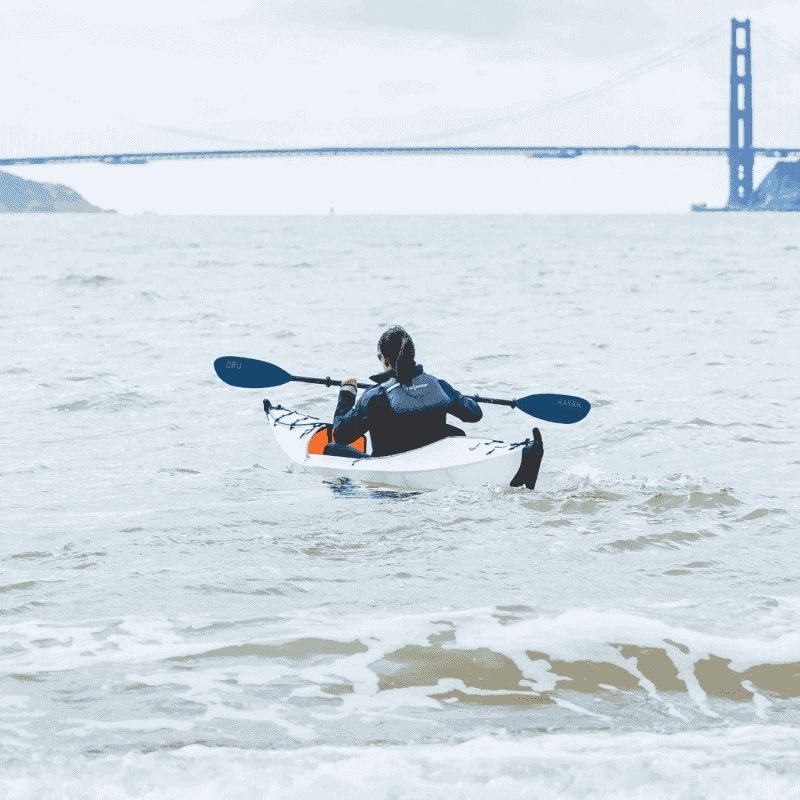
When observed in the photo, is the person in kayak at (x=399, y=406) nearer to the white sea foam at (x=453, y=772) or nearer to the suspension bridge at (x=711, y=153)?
the white sea foam at (x=453, y=772)

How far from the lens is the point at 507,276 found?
89.4ft

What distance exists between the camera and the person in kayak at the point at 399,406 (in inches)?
225

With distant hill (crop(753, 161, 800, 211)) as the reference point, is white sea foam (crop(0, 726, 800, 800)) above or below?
below

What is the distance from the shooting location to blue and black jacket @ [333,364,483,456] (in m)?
5.82

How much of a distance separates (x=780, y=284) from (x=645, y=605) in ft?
65.9

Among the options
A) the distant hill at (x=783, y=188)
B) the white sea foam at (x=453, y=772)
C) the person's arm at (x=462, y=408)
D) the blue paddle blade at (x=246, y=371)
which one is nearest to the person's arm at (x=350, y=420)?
the person's arm at (x=462, y=408)

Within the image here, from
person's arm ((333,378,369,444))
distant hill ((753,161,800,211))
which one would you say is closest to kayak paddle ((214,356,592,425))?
person's arm ((333,378,369,444))

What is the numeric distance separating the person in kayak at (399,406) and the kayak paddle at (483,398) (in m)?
0.13

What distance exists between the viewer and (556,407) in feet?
21.9

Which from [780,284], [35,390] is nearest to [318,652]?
[35,390]

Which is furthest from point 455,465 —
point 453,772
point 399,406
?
point 453,772

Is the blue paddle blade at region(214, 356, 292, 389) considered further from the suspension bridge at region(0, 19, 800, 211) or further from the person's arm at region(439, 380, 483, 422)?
the suspension bridge at region(0, 19, 800, 211)

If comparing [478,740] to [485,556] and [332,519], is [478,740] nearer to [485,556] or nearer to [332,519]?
[485,556]

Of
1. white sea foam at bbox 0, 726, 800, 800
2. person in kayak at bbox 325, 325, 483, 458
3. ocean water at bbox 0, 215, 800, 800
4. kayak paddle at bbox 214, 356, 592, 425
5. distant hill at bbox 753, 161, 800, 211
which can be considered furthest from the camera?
distant hill at bbox 753, 161, 800, 211
